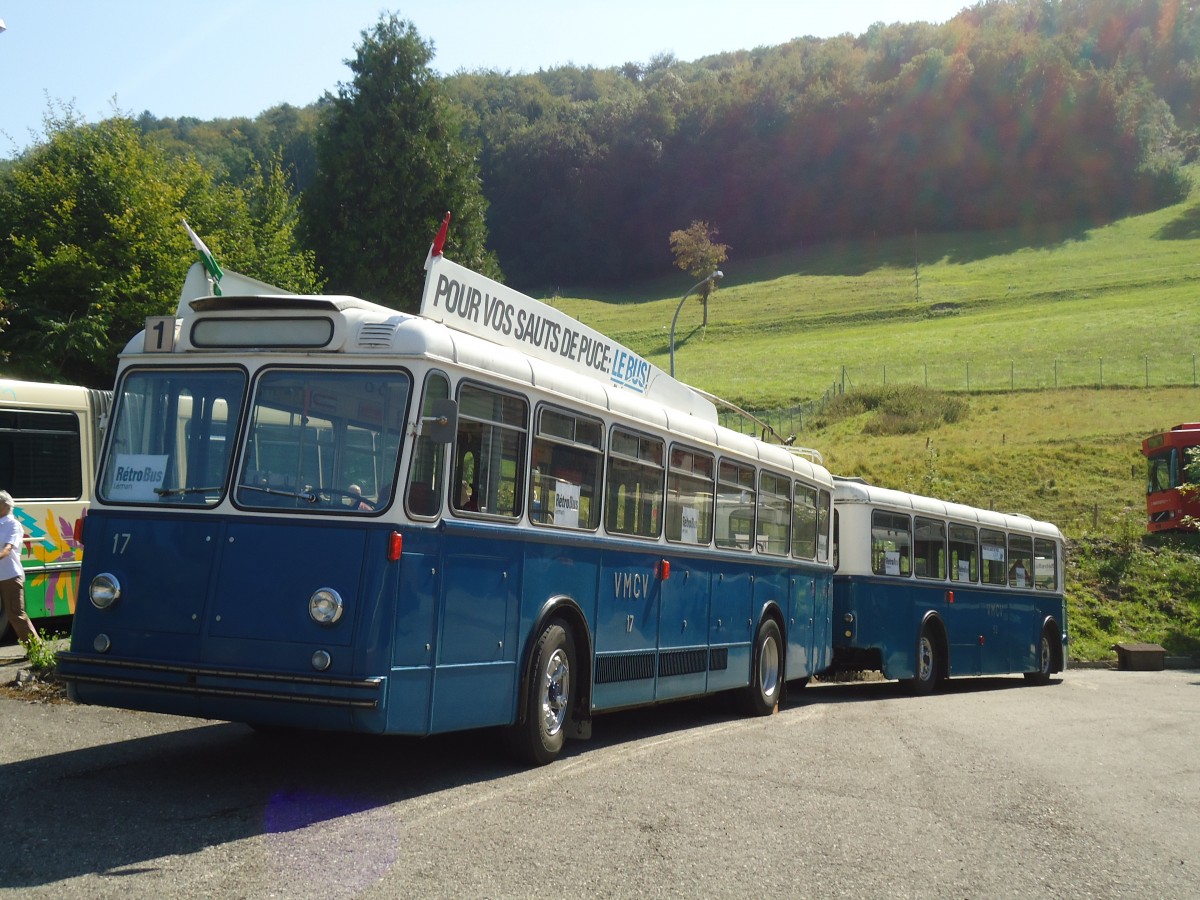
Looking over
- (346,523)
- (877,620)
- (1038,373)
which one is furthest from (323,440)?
(1038,373)

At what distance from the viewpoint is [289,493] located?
7656mm

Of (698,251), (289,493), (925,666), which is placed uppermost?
(698,251)

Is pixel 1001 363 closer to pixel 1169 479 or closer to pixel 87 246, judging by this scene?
pixel 1169 479

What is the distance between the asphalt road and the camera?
6023 mm

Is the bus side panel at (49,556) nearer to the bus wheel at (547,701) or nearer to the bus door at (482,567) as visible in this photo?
the bus wheel at (547,701)

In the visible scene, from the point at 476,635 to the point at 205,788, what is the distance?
1.86 m

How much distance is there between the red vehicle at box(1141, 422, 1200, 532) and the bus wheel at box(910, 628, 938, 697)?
1976 centimetres

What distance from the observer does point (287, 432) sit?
25.5 feet

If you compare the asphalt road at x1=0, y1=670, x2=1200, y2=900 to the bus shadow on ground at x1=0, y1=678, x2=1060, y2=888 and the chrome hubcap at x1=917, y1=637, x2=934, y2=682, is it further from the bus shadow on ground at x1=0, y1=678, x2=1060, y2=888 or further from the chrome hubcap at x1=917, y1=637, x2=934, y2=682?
the chrome hubcap at x1=917, y1=637, x2=934, y2=682

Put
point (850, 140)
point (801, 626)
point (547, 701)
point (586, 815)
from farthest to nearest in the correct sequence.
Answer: point (850, 140) < point (801, 626) < point (547, 701) < point (586, 815)

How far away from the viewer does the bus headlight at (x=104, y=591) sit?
7.70 meters

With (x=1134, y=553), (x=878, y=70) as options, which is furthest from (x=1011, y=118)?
(x=1134, y=553)

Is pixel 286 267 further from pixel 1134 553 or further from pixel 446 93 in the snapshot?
pixel 1134 553

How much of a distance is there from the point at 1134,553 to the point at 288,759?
3110 centimetres
